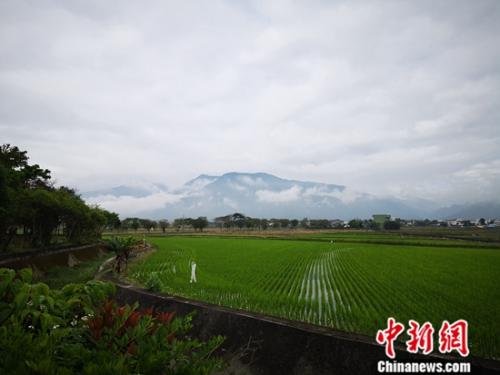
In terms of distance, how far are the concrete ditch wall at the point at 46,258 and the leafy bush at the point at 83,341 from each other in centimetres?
1868

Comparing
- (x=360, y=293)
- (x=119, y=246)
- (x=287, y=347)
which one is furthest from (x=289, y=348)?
(x=119, y=246)

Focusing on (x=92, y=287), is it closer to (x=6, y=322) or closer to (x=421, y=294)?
(x=6, y=322)

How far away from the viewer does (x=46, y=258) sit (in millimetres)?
20484

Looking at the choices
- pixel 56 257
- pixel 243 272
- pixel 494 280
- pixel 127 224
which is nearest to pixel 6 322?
pixel 243 272

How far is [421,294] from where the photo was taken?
1366 centimetres

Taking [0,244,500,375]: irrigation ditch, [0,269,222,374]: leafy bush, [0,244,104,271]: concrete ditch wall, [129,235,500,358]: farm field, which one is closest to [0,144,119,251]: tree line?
[0,244,104,271]: concrete ditch wall

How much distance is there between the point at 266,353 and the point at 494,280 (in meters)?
18.6

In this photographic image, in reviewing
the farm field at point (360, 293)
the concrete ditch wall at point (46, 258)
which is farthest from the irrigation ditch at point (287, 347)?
the concrete ditch wall at point (46, 258)

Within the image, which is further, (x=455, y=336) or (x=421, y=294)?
(x=421, y=294)

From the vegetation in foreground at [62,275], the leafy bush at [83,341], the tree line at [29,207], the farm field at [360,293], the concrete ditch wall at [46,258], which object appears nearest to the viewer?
the leafy bush at [83,341]

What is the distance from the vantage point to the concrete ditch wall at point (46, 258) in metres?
17.3

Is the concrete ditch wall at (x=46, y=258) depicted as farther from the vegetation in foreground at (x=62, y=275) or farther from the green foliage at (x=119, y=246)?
the green foliage at (x=119, y=246)

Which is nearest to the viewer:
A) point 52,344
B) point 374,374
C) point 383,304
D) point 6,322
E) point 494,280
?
point 52,344

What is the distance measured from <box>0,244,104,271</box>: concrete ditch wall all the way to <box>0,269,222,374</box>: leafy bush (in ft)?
61.3
